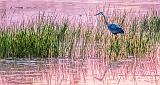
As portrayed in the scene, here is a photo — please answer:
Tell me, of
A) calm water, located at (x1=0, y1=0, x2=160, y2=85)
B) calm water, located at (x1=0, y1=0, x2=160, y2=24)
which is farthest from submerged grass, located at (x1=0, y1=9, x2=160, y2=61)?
calm water, located at (x1=0, y1=0, x2=160, y2=24)

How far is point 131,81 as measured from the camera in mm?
6180

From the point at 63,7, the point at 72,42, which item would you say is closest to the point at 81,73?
the point at 72,42

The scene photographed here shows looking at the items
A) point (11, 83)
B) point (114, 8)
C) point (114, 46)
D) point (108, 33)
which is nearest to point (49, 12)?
point (114, 8)

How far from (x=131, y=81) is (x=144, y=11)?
12.7ft

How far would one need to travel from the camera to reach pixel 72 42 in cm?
708

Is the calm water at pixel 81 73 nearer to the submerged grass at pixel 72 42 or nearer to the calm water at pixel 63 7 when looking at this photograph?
the submerged grass at pixel 72 42

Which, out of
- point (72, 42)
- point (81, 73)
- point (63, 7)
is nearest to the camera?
point (81, 73)

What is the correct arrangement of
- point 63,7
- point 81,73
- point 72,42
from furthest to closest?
point 63,7 < point 72,42 < point 81,73

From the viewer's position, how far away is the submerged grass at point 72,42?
262 inches

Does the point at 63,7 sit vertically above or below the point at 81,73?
above

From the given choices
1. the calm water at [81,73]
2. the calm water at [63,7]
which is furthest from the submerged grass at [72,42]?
the calm water at [63,7]

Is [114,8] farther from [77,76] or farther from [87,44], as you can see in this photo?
[77,76]

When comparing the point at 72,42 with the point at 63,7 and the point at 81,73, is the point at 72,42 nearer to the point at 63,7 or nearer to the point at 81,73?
the point at 81,73

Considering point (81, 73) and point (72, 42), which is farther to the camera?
point (72, 42)
